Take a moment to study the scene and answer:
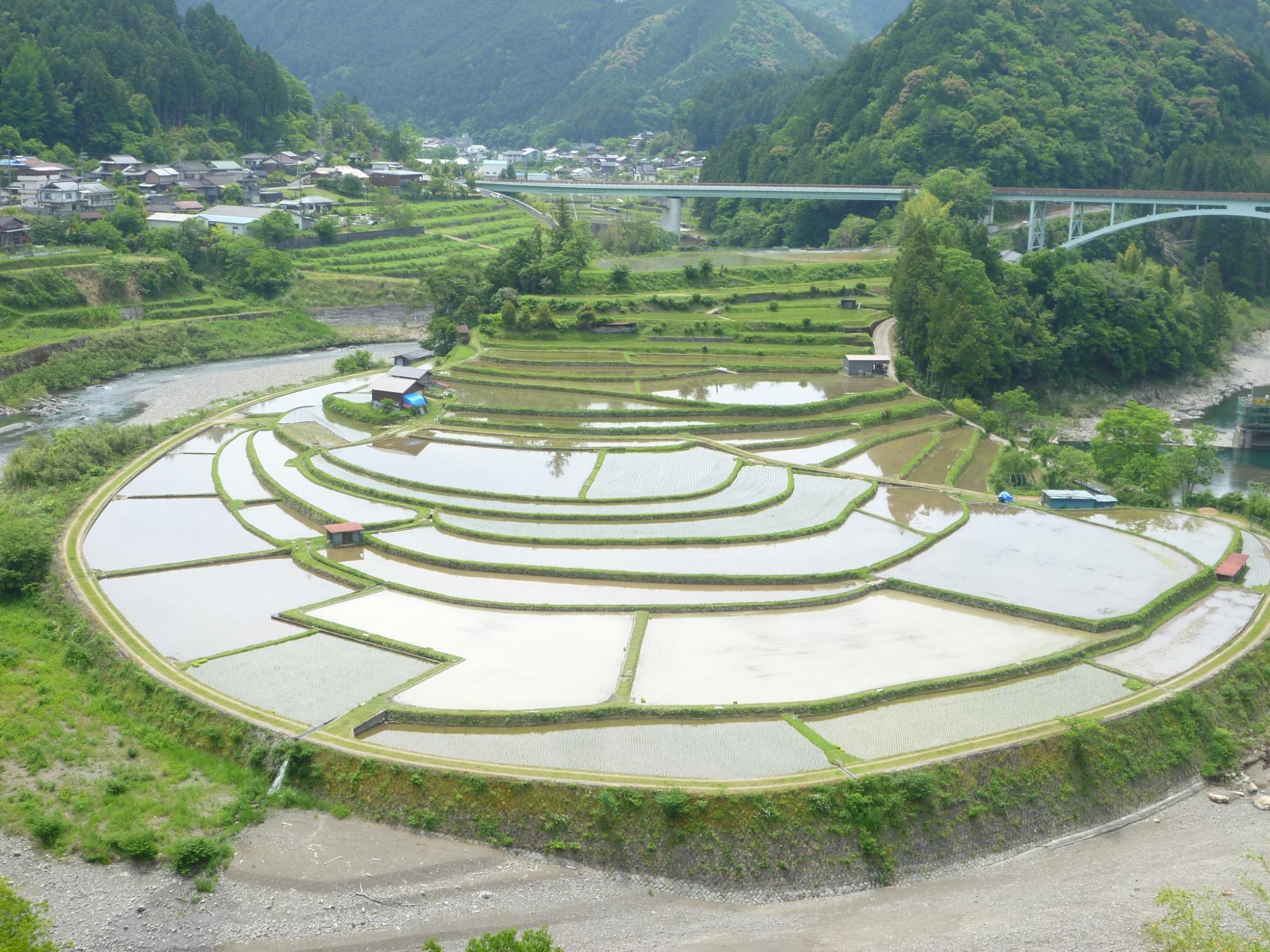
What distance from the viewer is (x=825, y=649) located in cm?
2333

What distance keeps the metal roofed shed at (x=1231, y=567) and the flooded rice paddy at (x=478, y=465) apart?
15.7m

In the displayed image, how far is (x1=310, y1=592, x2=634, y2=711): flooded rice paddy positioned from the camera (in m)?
21.4

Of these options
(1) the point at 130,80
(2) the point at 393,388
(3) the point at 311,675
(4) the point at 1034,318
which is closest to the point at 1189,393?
(4) the point at 1034,318

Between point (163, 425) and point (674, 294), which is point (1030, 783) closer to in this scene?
point (163, 425)

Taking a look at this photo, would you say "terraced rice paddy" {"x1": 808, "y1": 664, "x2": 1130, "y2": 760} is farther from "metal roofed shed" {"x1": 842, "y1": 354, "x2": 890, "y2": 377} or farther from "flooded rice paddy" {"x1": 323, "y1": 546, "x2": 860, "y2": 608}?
"metal roofed shed" {"x1": 842, "y1": 354, "x2": 890, "y2": 377}

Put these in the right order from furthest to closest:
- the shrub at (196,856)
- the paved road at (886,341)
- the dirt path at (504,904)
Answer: the paved road at (886,341) < the shrub at (196,856) < the dirt path at (504,904)

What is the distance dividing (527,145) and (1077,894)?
464 ft

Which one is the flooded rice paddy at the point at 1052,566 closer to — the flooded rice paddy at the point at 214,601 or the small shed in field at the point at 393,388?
the flooded rice paddy at the point at 214,601

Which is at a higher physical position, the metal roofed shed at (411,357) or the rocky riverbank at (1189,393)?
the metal roofed shed at (411,357)

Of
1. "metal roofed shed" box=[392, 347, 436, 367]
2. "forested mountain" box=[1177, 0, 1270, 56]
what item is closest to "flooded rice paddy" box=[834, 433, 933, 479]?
"metal roofed shed" box=[392, 347, 436, 367]

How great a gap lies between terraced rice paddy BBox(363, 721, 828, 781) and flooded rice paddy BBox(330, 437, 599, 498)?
12.1m

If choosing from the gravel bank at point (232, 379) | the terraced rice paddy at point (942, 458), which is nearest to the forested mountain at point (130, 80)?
the gravel bank at point (232, 379)

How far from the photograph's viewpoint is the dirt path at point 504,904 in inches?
666

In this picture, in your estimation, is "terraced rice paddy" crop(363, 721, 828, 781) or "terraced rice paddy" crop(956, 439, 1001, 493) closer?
"terraced rice paddy" crop(363, 721, 828, 781)
